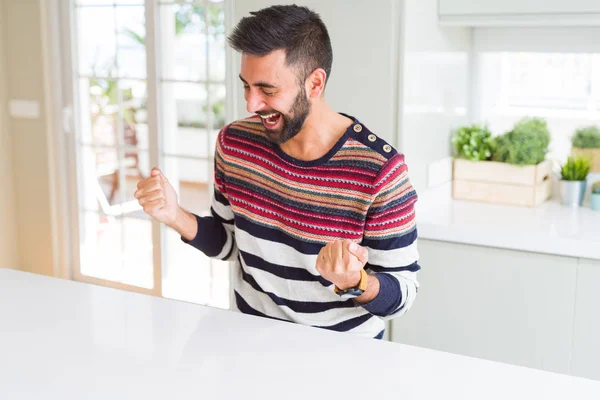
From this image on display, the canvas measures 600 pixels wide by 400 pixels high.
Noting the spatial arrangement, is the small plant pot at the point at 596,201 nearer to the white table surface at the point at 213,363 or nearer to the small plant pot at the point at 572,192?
the small plant pot at the point at 572,192

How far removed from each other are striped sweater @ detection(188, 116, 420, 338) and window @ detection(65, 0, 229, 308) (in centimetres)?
171

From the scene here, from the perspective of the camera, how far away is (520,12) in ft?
8.42

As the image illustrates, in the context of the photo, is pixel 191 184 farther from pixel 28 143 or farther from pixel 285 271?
pixel 285 271

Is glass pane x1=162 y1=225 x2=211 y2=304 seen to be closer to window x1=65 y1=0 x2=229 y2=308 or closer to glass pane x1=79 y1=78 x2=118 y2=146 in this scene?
window x1=65 y1=0 x2=229 y2=308

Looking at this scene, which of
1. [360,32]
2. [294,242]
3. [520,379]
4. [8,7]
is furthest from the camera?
[8,7]

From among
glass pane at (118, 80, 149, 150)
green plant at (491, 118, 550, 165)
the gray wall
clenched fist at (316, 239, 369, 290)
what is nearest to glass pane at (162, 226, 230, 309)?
glass pane at (118, 80, 149, 150)

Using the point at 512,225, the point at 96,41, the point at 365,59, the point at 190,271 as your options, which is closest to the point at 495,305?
the point at 512,225

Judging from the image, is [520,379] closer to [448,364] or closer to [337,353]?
[448,364]

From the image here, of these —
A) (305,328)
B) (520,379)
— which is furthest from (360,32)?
(520,379)

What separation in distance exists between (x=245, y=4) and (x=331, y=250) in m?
1.62

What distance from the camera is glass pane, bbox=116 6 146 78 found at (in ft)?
12.3

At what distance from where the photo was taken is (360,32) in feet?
8.57

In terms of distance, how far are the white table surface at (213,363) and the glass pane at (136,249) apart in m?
2.36

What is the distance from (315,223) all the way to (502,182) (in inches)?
54.1
